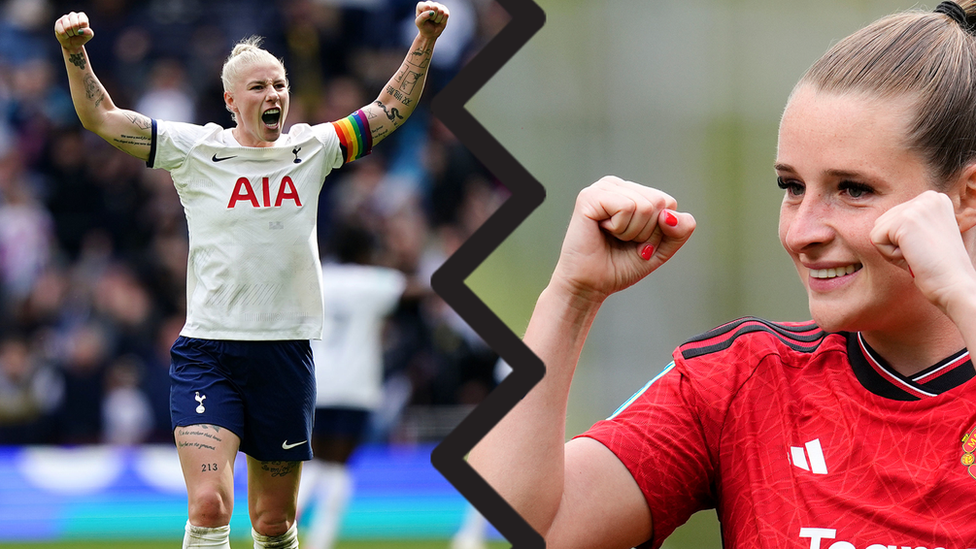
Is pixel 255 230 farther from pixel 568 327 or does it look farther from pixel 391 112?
pixel 568 327

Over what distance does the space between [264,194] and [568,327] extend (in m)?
0.39

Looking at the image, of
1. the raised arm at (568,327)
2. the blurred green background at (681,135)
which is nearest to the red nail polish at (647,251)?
the raised arm at (568,327)

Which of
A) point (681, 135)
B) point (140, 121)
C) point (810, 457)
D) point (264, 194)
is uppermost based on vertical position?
point (681, 135)

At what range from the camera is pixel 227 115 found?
127 centimetres

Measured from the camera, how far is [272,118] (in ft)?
3.78

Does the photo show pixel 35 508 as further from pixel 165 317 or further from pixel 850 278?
pixel 850 278

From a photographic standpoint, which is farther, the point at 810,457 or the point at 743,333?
the point at 743,333

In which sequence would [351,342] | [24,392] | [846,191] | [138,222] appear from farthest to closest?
[24,392] → [138,222] → [351,342] → [846,191]

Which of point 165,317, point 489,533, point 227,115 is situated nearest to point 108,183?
point 165,317

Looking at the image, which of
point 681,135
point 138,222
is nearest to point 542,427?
point 681,135

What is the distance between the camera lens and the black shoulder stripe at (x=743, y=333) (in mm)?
1340

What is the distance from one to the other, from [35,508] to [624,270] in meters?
5.15

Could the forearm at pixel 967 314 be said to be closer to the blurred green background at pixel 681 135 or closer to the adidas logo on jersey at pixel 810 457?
the adidas logo on jersey at pixel 810 457

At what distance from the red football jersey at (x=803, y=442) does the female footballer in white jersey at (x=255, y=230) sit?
1.39 ft
